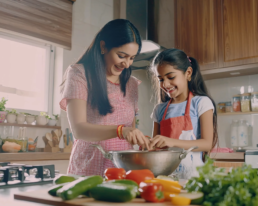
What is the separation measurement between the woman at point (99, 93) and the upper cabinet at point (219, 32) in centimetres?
171

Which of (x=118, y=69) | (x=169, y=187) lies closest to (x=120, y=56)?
(x=118, y=69)

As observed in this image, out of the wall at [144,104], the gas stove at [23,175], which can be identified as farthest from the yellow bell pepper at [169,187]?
the wall at [144,104]

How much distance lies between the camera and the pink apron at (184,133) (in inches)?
49.5

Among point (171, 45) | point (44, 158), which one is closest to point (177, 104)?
point (44, 158)

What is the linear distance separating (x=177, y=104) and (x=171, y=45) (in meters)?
2.15

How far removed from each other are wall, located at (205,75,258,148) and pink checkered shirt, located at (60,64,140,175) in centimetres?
196

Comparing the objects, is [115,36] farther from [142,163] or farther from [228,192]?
[228,192]

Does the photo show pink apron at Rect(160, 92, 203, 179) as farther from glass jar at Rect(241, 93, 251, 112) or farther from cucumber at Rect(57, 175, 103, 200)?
glass jar at Rect(241, 93, 251, 112)

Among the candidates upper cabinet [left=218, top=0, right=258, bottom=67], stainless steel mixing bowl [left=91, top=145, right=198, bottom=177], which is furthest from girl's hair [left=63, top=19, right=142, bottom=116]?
upper cabinet [left=218, top=0, right=258, bottom=67]

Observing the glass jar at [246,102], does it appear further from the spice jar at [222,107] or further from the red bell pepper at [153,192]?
the red bell pepper at [153,192]

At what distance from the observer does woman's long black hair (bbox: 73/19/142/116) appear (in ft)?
4.07

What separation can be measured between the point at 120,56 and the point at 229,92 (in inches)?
83.1

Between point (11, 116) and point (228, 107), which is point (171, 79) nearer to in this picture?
point (11, 116)

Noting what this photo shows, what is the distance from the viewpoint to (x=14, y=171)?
100 centimetres
